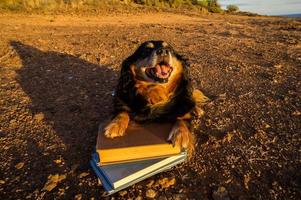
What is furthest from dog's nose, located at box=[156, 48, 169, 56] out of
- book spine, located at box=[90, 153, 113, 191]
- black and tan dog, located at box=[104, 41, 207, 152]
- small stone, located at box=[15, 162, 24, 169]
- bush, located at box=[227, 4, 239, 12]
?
bush, located at box=[227, 4, 239, 12]

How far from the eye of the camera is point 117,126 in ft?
7.98

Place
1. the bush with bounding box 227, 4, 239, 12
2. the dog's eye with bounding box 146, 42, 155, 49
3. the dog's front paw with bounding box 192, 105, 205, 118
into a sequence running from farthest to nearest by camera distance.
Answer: the bush with bounding box 227, 4, 239, 12 → the dog's front paw with bounding box 192, 105, 205, 118 → the dog's eye with bounding box 146, 42, 155, 49

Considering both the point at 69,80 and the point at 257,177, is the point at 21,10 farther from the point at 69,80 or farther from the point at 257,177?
the point at 257,177

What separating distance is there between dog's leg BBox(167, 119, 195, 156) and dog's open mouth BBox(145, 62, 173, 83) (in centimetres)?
39

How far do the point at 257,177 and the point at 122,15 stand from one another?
33.0 ft

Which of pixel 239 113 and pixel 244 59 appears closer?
pixel 239 113

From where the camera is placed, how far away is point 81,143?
2.58 meters

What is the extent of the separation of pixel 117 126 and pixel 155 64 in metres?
0.65

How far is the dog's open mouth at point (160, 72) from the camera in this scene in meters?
2.65

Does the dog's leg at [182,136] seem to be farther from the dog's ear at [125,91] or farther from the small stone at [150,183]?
the dog's ear at [125,91]

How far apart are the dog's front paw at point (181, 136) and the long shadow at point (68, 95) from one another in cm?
68

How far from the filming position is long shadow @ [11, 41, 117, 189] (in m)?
2.66

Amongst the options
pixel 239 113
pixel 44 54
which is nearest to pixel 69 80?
pixel 44 54

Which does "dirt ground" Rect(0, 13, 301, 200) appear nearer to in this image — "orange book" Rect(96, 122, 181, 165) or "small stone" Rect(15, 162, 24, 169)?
"small stone" Rect(15, 162, 24, 169)
